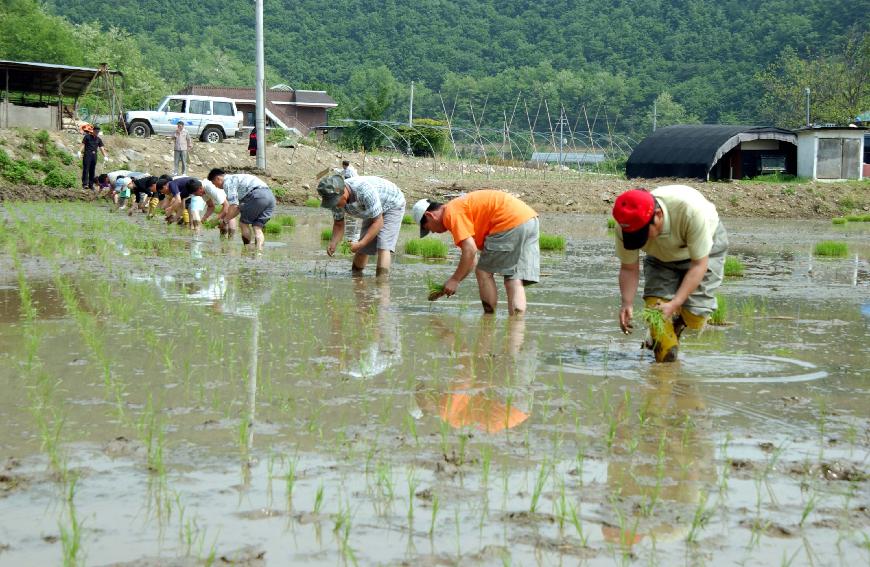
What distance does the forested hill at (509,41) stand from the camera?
79.3 m

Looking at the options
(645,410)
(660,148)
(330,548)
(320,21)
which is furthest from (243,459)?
(320,21)

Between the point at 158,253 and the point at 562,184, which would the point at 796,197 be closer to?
the point at 562,184

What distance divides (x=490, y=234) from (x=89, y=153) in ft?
61.8

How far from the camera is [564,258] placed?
14203 mm

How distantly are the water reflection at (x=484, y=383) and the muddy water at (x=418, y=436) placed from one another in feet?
0.07

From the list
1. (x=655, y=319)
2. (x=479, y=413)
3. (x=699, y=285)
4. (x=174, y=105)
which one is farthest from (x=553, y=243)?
(x=174, y=105)

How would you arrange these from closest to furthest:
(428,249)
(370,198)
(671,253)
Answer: (671,253) < (370,198) < (428,249)

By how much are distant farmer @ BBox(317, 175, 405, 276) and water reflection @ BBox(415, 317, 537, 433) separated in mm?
2639

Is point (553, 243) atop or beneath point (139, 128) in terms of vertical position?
beneath

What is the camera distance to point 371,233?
1066 centimetres

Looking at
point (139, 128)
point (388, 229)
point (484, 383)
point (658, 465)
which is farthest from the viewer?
point (139, 128)

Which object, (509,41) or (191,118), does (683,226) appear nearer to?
(191,118)

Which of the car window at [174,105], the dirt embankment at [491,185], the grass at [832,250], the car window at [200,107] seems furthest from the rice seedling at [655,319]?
the car window at [200,107]

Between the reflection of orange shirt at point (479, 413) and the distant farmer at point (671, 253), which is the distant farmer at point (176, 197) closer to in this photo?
the distant farmer at point (671, 253)
